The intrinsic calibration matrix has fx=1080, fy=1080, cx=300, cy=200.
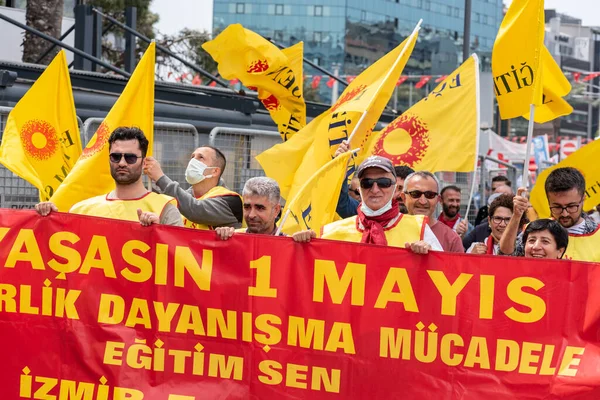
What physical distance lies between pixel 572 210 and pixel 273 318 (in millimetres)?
2035

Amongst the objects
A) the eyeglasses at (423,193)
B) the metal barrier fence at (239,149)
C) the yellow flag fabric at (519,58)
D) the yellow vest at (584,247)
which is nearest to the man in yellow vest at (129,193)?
the eyeglasses at (423,193)

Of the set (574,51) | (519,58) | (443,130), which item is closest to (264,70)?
(443,130)

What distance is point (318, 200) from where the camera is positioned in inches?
235

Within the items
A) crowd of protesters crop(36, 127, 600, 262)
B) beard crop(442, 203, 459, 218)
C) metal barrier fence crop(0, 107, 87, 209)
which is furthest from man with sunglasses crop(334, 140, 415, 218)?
metal barrier fence crop(0, 107, 87, 209)

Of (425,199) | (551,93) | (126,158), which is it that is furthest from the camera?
(551,93)

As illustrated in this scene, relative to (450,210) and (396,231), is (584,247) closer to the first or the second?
(396,231)

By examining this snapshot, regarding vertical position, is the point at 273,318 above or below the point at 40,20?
below

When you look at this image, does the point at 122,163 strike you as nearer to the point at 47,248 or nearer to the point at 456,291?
the point at 47,248

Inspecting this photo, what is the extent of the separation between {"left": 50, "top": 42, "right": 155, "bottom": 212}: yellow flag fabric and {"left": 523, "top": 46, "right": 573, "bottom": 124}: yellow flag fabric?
294 cm

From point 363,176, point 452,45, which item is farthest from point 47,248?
point 452,45

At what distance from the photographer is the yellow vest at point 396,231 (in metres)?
5.41

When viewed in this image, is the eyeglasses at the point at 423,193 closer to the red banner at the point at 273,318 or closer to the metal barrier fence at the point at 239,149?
the red banner at the point at 273,318

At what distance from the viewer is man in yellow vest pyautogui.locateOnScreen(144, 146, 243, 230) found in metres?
6.27

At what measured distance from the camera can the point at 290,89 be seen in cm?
875
